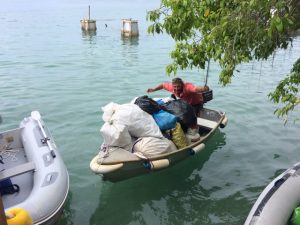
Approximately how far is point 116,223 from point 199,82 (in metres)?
10.5

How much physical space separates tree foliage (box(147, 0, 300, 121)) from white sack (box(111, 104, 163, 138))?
1.41 meters

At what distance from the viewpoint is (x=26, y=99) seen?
1271 centimetres

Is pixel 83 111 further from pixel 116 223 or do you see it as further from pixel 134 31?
pixel 134 31

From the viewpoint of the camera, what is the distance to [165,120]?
7145 mm

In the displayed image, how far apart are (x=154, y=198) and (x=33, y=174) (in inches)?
87.0

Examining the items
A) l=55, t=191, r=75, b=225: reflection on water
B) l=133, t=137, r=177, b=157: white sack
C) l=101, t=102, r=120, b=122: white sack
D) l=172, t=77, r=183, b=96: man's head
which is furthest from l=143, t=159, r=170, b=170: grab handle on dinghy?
l=172, t=77, r=183, b=96: man's head

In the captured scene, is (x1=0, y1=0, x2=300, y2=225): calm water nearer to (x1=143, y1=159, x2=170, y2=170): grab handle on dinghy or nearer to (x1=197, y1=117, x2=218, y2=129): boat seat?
(x1=197, y1=117, x2=218, y2=129): boat seat

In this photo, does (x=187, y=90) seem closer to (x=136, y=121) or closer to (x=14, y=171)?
(x=136, y=121)

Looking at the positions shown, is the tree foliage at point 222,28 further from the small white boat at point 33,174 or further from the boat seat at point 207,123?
the boat seat at point 207,123

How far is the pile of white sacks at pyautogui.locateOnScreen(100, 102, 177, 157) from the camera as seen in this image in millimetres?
6316

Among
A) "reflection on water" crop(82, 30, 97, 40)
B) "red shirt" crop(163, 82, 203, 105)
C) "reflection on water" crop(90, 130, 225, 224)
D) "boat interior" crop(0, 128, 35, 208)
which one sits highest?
"red shirt" crop(163, 82, 203, 105)

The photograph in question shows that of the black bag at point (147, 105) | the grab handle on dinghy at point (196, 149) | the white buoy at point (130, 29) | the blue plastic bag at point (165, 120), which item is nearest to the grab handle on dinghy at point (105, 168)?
the blue plastic bag at point (165, 120)

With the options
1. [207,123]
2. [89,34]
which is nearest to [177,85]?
[207,123]

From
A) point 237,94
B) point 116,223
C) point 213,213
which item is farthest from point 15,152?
point 237,94
